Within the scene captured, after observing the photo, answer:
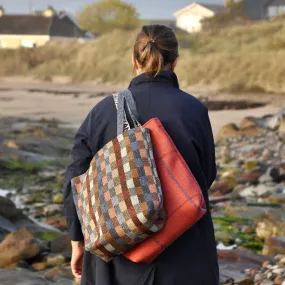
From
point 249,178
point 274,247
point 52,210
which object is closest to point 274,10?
point 249,178

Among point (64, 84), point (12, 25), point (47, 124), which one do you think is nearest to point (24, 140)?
point (47, 124)

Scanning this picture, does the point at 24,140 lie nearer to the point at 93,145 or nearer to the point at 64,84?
the point at 93,145

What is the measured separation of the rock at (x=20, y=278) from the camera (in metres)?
4.80

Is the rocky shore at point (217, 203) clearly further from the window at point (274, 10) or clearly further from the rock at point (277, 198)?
the window at point (274, 10)

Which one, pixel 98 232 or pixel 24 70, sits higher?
pixel 98 232

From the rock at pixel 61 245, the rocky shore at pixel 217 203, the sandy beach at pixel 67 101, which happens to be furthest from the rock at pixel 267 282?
the sandy beach at pixel 67 101

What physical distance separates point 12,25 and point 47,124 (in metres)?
45.6

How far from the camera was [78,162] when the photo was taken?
2.83m

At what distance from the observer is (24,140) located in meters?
16.3

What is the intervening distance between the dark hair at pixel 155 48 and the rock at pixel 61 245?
3961 millimetres

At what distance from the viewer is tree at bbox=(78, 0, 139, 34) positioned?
60375mm

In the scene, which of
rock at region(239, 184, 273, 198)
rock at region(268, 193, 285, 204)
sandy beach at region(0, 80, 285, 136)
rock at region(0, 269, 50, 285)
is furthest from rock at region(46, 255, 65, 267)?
sandy beach at region(0, 80, 285, 136)

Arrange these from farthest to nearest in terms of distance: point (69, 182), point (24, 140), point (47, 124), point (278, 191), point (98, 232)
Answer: point (47, 124) → point (24, 140) → point (278, 191) → point (69, 182) → point (98, 232)

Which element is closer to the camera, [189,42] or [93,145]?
[93,145]
